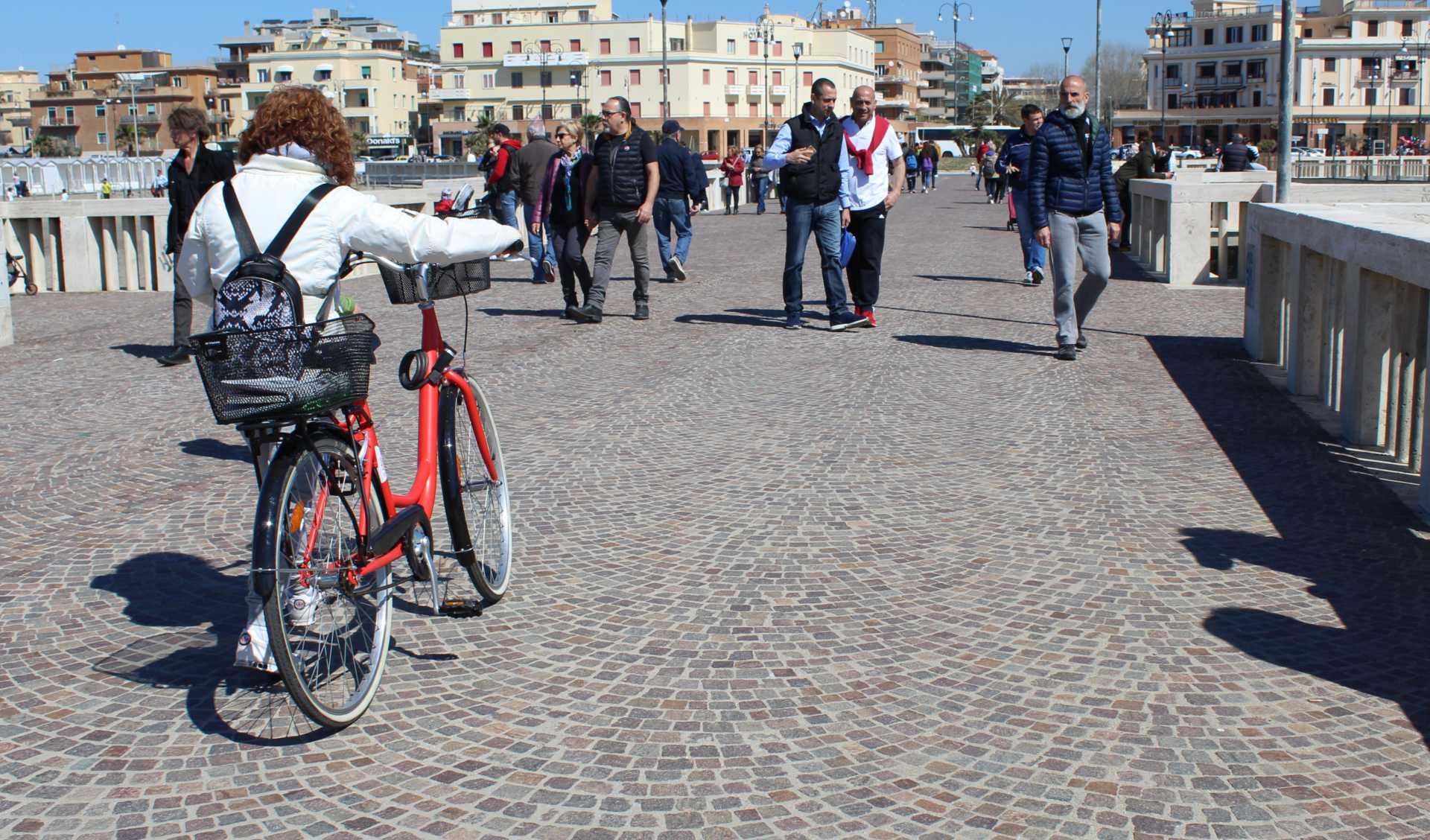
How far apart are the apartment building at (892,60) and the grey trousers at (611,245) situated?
14116 cm

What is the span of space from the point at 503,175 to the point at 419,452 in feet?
41.1

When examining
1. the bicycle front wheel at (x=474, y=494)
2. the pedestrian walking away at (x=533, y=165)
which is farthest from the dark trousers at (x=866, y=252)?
the bicycle front wheel at (x=474, y=494)

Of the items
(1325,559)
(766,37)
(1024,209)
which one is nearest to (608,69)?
→ (766,37)

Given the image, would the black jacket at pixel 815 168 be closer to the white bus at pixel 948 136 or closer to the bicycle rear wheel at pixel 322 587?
the bicycle rear wheel at pixel 322 587

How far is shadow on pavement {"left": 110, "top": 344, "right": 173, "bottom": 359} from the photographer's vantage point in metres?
11.1

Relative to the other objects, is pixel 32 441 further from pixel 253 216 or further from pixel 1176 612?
pixel 1176 612

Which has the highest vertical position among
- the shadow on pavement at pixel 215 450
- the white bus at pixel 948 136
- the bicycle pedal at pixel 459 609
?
the white bus at pixel 948 136

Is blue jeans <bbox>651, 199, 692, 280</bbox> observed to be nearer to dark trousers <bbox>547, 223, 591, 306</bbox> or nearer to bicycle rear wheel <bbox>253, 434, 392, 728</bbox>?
dark trousers <bbox>547, 223, 591, 306</bbox>

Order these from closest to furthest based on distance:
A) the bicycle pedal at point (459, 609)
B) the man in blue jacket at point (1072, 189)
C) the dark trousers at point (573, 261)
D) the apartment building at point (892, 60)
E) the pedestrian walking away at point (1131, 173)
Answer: the bicycle pedal at point (459, 609) → the man in blue jacket at point (1072, 189) → the dark trousers at point (573, 261) → the pedestrian walking away at point (1131, 173) → the apartment building at point (892, 60)

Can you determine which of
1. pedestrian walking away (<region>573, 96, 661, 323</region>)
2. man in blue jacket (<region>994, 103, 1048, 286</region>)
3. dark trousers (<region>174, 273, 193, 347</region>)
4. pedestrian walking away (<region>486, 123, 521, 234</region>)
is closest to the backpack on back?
dark trousers (<region>174, 273, 193, 347</region>)

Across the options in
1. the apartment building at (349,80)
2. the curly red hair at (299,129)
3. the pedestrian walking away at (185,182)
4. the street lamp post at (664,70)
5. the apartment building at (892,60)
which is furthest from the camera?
the apartment building at (892,60)

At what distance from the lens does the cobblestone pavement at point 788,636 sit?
11.3 ft

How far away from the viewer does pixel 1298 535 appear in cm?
573

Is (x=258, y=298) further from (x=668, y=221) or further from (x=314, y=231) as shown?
(x=668, y=221)
